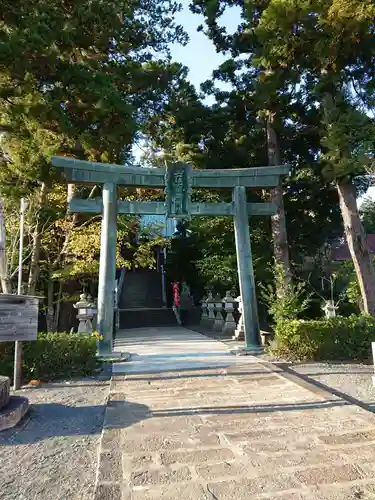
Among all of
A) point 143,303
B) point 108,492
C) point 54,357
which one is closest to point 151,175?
point 54,357

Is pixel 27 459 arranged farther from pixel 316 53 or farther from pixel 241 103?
pixel 241 103

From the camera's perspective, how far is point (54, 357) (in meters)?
6.23

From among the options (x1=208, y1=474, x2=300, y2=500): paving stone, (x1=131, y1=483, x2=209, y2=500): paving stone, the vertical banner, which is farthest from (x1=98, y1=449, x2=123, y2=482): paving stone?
the vertical banner

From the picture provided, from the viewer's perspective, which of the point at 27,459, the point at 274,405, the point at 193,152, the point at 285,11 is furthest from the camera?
the point at 193,152

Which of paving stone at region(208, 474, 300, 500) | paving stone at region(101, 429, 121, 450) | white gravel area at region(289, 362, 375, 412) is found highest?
white gravel area at region(289, 362, 375, 412)

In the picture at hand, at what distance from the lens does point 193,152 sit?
40.3 ft

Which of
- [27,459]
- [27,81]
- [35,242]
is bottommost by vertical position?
[27,459]

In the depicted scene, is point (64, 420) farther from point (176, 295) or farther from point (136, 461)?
point (176, 295)

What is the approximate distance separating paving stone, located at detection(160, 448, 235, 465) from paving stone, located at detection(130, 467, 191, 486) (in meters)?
0.14

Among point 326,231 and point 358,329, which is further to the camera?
point 326,231

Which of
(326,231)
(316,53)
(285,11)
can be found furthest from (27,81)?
(326,231)

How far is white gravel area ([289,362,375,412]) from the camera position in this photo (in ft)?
16.5

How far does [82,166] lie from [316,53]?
7.00 meters

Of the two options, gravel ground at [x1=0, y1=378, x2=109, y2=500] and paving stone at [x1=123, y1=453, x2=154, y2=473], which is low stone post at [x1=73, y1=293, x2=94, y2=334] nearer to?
gravel ground at [x1=0, y1=378, x2=109, y2=500]
